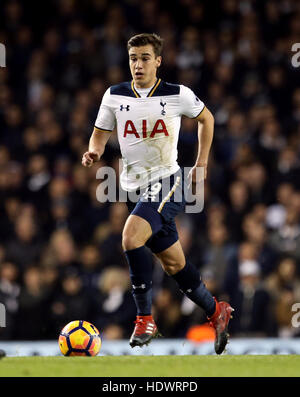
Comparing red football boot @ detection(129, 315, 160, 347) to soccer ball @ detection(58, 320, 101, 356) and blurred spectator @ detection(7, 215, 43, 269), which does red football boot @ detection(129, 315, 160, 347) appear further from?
blurred spectator @ detection(7, 215, 43, 269)

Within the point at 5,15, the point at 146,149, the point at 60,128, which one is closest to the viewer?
the point at 146,149

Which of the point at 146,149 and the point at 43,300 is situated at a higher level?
the point at 146,149

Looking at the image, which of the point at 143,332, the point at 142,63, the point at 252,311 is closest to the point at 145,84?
the point at 142,63

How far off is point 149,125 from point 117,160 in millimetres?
5125

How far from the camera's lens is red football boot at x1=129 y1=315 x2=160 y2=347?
18.9 feet

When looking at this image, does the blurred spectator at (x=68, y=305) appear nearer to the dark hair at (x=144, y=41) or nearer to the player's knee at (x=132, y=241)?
the player's knee at (x=132, y=241)

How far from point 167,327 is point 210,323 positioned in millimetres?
2879

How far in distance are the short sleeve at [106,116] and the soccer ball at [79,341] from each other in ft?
5.06

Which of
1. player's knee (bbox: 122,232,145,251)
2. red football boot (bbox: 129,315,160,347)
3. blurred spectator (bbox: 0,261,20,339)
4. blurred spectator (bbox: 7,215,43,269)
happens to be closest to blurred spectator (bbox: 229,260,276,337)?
blurred spectator (bbox: 0,261,20,339)

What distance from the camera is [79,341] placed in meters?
6.06

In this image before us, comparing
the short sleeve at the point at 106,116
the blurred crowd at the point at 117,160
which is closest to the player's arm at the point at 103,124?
the short sleeve at the point at 106,116

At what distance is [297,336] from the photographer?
30.1ft
